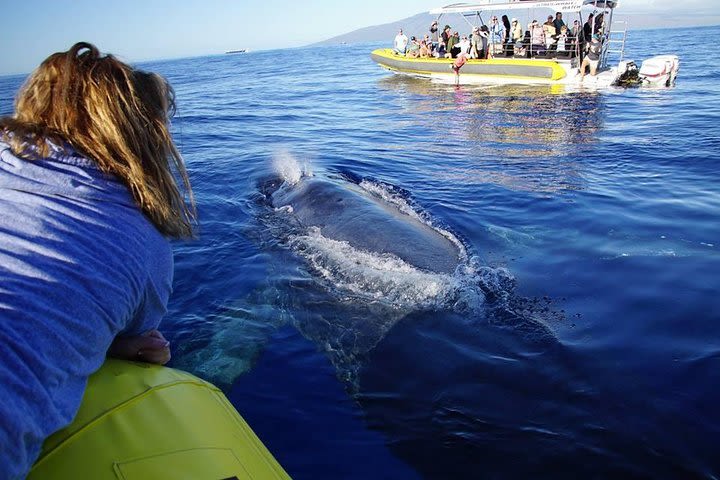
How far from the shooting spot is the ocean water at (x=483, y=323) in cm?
396

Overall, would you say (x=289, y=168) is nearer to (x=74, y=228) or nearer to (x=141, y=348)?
(x=141, y=348)

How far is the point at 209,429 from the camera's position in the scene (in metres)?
2.27

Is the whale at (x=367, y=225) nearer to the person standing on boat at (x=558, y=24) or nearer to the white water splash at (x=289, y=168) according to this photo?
the white water splash at (x=289, y=168)

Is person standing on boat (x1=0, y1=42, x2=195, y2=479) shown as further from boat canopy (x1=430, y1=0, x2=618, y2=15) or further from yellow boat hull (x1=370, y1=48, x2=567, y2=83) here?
boat canopy (x1=430, y1=0, x2=618, y2=15)

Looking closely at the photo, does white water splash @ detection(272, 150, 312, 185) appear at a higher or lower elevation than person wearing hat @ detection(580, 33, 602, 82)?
lower

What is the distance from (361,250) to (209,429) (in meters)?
4.71

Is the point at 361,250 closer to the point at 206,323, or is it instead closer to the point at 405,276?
the point at 405,276

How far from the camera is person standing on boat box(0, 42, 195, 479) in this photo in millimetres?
1556

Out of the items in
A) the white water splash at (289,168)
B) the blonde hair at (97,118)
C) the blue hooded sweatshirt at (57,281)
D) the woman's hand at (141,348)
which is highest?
the blonde hair at (97,118)

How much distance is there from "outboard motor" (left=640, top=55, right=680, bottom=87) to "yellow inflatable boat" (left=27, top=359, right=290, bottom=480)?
2698 cm

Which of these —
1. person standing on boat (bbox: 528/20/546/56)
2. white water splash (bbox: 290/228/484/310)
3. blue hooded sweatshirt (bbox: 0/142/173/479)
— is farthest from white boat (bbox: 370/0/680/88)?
blue hooded sweatshirt (bbox: 0/142/173/479)

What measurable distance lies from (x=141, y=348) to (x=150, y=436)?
0.55 m

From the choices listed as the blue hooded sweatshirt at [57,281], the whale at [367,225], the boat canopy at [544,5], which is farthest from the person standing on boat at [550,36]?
the blue hooded sweatshirt at [57,281]

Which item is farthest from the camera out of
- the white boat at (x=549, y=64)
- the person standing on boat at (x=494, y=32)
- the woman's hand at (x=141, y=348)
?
the person standing on boat at (x=494, y=32)
